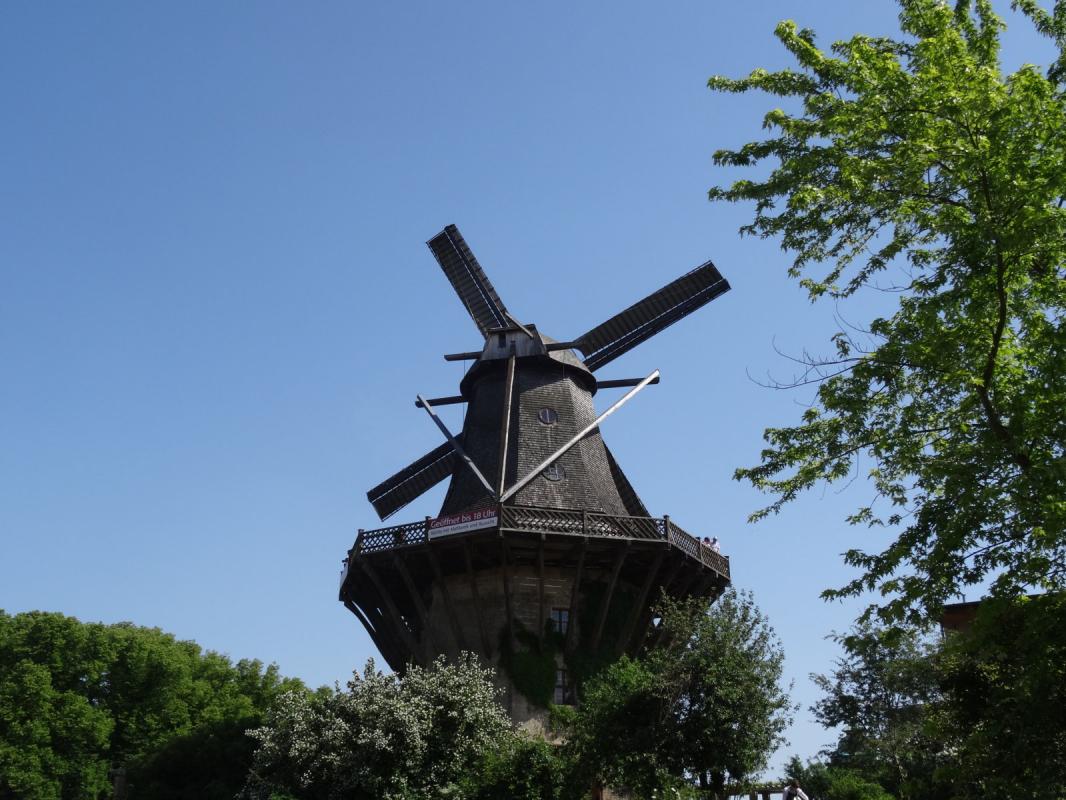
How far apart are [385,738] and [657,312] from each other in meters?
18.4

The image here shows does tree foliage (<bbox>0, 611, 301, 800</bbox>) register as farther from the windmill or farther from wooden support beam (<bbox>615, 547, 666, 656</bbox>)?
wooden support beam (<bbox>615, 547, 666, 656</bbox>)

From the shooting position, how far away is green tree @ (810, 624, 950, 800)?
2862 centimetres

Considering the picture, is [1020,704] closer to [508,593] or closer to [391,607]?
[508,593]

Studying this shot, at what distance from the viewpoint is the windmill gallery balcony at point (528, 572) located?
27062 millimetres

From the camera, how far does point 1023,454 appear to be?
1138 cm

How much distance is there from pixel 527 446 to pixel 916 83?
19.6 m

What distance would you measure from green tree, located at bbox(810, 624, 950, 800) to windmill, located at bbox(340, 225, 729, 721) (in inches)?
241

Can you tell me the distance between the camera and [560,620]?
28109mm

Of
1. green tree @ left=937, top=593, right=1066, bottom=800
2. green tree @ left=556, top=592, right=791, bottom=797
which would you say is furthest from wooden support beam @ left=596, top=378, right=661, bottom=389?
green tree @ left=937, top=593, right=1066, bottom=800

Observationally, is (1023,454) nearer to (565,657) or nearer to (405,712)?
(405,712)

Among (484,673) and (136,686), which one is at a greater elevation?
(136,686)

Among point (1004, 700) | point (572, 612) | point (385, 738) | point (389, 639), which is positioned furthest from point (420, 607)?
point (1004, 700)

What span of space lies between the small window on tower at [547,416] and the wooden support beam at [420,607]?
20.1 feet

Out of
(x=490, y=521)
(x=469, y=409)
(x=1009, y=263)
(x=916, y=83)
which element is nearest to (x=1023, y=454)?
(x=1009, y=263)
